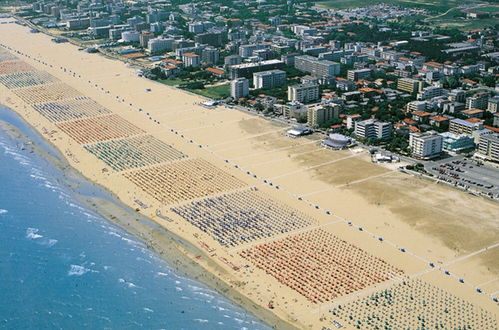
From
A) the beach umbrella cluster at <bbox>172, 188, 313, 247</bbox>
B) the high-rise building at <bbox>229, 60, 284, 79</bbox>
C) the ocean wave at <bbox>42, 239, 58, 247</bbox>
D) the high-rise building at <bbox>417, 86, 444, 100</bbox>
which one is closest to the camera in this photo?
the ocean wave at <bbox>42, 239, 58, 247</bbox>

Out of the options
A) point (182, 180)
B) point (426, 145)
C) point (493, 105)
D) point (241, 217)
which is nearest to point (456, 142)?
point (426, 145)

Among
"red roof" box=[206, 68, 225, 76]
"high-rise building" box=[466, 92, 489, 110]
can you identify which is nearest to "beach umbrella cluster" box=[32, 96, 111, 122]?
"red roof" box=[206, 68, 225, 76]

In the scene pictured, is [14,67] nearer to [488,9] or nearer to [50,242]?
[50,242]

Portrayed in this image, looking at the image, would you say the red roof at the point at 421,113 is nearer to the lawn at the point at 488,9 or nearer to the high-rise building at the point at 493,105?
the high-rise building at the point at 493,105

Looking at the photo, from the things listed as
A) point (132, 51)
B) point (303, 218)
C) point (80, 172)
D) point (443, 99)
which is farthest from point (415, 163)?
point (132, 51)

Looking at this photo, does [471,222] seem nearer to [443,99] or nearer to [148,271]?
[148,271]

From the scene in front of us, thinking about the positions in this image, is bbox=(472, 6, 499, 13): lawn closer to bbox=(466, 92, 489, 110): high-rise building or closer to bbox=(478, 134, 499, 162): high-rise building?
bbox=(466, 92, 489, 110): high-rise building
